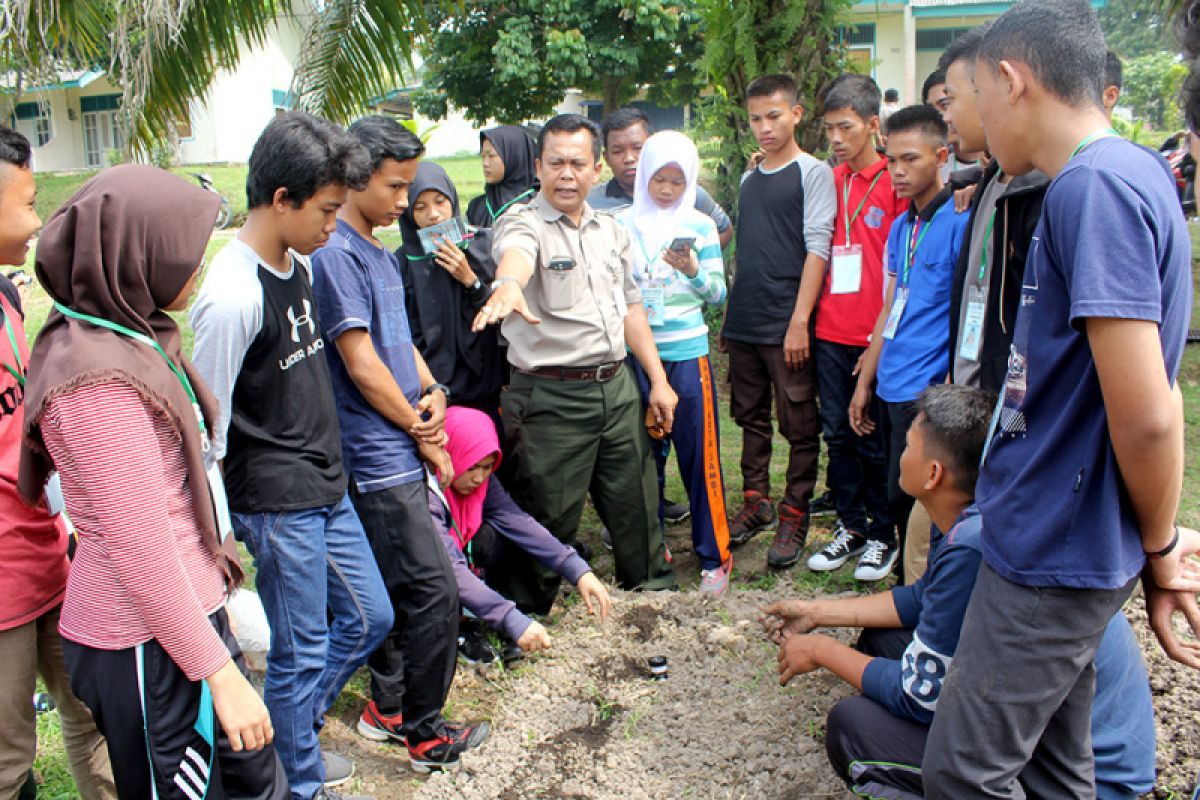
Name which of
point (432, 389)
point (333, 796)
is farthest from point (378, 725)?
point (432, 389)

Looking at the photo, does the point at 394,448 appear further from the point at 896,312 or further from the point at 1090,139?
the point at 1090,139

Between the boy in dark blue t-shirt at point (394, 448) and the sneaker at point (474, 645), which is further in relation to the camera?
the sneaker at point (474, 645)

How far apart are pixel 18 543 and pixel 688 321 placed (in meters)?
2.76

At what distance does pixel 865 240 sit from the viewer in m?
4.18

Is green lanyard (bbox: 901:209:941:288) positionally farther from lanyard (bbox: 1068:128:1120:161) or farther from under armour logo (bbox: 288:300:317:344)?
under armour logo (bbox: 288:300:317:344)

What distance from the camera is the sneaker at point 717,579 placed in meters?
4.07

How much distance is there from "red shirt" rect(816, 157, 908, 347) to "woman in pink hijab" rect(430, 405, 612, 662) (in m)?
1.68

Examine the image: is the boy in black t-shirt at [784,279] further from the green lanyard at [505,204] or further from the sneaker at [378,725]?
the sneaker at [378,725]

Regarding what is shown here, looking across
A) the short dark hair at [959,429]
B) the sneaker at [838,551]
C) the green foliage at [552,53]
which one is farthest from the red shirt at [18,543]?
the green foliage at [552,53]

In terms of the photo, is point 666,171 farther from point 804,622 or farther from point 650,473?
point 804,622

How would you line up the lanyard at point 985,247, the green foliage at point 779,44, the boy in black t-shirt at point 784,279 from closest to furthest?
the lanyard at point 985,247, the boy in black t-shirt at point 784,279, the green foliage at point 779,44

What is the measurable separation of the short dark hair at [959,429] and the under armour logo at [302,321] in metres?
1.67

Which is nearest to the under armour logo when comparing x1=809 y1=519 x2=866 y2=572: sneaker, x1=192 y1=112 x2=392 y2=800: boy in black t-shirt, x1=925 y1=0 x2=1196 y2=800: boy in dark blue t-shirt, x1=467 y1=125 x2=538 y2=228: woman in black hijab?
x1=192 y1=112 x2=392 y2=800: boy in black t-shirt

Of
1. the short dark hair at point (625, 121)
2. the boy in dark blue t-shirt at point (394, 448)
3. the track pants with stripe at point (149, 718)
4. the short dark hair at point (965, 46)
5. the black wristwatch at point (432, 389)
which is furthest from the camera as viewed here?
the short dark hair at point (625, 121)
